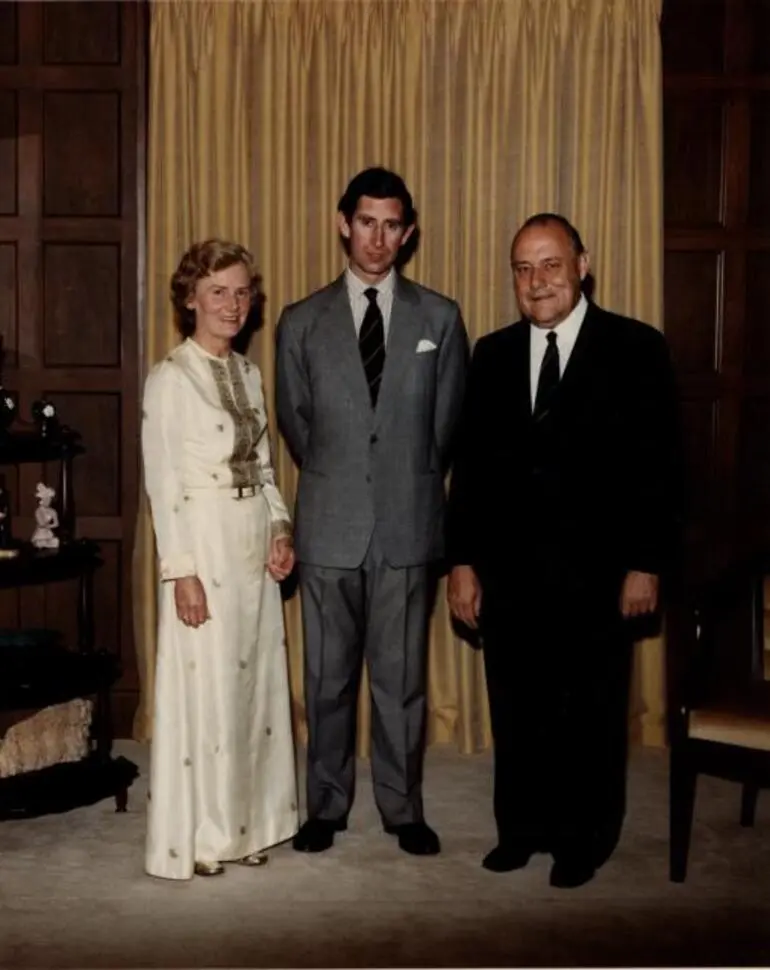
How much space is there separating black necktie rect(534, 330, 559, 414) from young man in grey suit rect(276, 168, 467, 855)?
340mm

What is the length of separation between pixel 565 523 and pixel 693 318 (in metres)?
1.54

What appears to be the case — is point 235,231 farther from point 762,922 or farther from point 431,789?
point 762,922

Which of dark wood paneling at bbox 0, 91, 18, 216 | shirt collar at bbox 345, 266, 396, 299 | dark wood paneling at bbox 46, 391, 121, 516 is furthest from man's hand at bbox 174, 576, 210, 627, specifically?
dark wood paneling at bbox 0, 91, 18, 216

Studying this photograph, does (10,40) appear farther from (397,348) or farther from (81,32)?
(397,348)

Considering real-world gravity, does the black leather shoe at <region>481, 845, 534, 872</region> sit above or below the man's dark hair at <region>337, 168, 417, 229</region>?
below

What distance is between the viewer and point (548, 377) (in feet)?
11.3

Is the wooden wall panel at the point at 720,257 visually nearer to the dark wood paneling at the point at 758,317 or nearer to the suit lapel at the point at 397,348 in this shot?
the dark wood paneling at the point at 758,317

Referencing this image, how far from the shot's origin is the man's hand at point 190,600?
3.38m

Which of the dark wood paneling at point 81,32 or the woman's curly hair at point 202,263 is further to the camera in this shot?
the dark wood paneling at point 81,32

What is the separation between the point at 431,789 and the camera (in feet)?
14.0

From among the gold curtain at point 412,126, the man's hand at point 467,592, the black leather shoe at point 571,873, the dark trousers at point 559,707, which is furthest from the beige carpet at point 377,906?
the gold curtain at point 412,126

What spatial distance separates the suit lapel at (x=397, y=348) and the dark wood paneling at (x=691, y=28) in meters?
1.61

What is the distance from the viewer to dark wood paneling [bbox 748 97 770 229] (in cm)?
457

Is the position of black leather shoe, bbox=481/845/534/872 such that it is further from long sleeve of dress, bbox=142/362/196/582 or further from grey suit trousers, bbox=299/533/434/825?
long sleeve of dress, bbox=142/362/196/582
